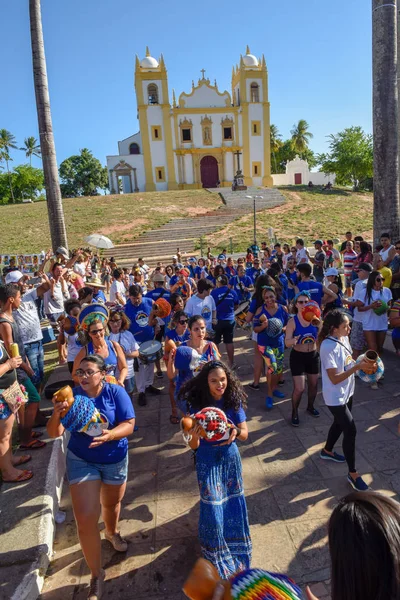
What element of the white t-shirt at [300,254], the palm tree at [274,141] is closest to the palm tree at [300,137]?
the palm tree at [274,141]

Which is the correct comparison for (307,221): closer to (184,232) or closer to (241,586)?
(184,232)

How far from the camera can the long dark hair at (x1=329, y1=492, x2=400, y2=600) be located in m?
1.17

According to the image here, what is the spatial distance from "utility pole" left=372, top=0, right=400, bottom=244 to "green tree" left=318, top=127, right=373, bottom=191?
42968 millimetres

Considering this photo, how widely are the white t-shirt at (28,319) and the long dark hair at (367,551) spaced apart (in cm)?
469

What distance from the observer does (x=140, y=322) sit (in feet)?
20.1

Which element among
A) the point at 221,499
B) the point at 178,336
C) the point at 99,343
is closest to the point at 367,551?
the point at 221,499

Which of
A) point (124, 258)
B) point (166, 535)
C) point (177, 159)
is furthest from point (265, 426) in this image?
point (177, 159)

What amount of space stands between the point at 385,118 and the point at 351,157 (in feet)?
143

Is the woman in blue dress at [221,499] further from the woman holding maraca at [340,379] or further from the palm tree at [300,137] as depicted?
the palm tree at [300,137]

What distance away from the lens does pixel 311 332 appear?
5.14m

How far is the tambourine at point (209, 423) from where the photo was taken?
290 centimetres

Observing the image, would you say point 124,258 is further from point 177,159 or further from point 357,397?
point 177,159

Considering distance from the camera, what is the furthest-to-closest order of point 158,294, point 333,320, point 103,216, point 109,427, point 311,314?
point 103,216 < point 158,294 < point 311,314 < point 333,320 < point 109,427

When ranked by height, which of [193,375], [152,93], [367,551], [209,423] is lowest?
[193,375]
